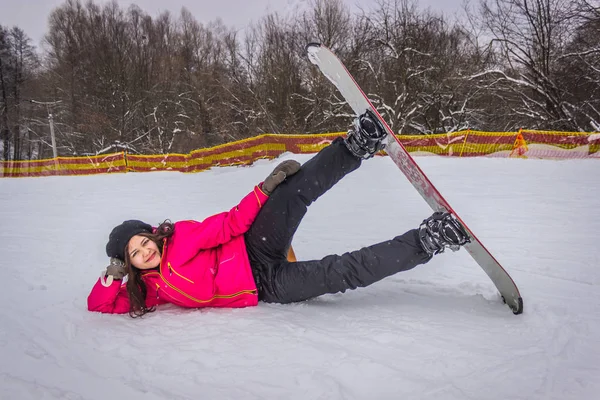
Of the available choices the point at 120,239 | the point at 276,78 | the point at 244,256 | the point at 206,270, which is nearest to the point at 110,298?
the point at 120,239

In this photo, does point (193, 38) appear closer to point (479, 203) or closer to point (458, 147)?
point (458, 147)

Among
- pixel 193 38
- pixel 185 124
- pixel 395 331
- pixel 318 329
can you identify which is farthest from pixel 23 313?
pixel 193 38

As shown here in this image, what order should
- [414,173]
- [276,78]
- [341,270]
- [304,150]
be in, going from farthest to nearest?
[276,78] → [304,150] → [414,173] → [341,270]

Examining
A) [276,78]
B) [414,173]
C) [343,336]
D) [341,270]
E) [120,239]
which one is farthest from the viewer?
[276,78]

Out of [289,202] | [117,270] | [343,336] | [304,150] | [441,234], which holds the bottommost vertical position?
[343,336]

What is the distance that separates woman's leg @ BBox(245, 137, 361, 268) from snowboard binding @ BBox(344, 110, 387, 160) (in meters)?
0.06

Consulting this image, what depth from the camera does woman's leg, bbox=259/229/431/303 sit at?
2.22 metres

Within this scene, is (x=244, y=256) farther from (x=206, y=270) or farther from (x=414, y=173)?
(x=414, y=173)

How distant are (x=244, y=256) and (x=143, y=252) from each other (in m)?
0.65

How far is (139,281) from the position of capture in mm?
2512

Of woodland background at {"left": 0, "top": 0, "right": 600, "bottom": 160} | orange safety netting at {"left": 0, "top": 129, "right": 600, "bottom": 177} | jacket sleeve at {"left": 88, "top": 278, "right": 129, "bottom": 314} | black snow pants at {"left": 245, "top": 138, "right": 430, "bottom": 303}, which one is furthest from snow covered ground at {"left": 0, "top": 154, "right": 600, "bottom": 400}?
woodland background at {"left": 0, "top": 0, "right": 600, "bottom": 160}

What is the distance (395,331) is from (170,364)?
1.21 meters

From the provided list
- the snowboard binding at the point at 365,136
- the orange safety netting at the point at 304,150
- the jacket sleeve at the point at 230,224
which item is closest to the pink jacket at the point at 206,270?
the jacket sleeve at the point at 230,224

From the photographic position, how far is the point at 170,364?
1.86 m
